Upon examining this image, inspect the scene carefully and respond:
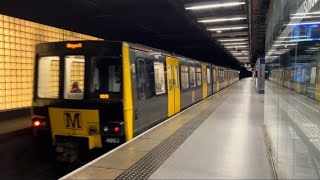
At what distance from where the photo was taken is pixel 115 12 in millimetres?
10867

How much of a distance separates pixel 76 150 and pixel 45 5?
5434 mm

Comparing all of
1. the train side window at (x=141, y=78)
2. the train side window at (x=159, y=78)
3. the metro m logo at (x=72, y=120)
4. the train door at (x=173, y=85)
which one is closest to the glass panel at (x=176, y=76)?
the train door at (x=173, y=85)

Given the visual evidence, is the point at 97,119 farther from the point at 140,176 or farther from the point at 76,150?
the point at 140,176

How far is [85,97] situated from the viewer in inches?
207

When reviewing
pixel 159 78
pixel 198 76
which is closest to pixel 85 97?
pixel 159 78

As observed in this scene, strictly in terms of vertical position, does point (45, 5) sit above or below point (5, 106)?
above

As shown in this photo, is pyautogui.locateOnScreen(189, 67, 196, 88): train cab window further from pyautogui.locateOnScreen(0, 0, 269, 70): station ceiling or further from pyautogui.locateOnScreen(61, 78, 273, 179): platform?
pyautogui.locateOnScreen(61, 78, 273, 179): platform

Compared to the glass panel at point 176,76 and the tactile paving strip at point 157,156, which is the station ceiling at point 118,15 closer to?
the glass panel at point 176,76

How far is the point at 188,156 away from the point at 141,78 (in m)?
2.07

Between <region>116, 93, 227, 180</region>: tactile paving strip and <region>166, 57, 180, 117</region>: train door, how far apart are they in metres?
1.60

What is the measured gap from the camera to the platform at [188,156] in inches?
155

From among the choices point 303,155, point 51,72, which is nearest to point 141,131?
point 51,72

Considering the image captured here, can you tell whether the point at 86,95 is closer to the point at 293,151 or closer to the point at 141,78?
the point at 141,78

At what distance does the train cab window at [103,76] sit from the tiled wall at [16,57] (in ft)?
17.1
